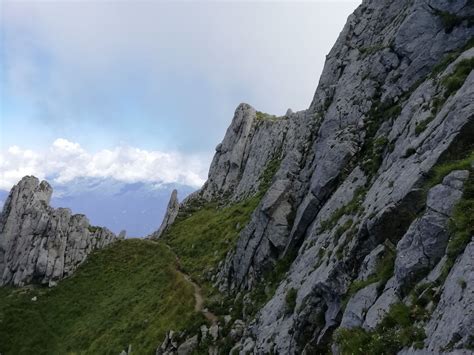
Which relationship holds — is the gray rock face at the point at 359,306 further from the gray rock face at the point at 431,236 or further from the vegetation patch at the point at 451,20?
the vegetation patch at the point at 451,20

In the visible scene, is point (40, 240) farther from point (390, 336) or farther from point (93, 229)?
point (390, 336)

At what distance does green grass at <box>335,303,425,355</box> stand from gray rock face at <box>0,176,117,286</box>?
78.0 metres

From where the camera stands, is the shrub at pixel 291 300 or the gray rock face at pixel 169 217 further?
the gray rock face at pixel 169 217

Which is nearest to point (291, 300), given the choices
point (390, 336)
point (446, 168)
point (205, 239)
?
point (390, 336)

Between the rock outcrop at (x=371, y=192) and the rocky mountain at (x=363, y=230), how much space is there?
0.10 metres

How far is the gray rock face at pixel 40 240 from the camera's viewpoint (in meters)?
81.4

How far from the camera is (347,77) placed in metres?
45.2

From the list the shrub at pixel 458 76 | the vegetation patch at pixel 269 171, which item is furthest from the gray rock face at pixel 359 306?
the vegetation patch at pixel 269 171

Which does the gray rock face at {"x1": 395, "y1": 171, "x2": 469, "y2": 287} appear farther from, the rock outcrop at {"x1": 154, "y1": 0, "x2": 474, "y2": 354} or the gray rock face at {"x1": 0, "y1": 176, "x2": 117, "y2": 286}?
the gray rock face at {"x1": 0, "y1": 176, "x2": 117, "y2": 286}

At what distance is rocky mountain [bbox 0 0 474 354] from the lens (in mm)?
14969

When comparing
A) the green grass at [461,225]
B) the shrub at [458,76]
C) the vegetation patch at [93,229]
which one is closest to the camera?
the green grass at [461,225]

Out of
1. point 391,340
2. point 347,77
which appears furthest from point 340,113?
point 391,340

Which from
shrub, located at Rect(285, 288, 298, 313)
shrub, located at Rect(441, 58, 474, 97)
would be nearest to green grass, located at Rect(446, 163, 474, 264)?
shrub, located at Rect(441, 58, 474, 97)

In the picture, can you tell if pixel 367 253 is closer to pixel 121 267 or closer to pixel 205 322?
pixel 205 322
